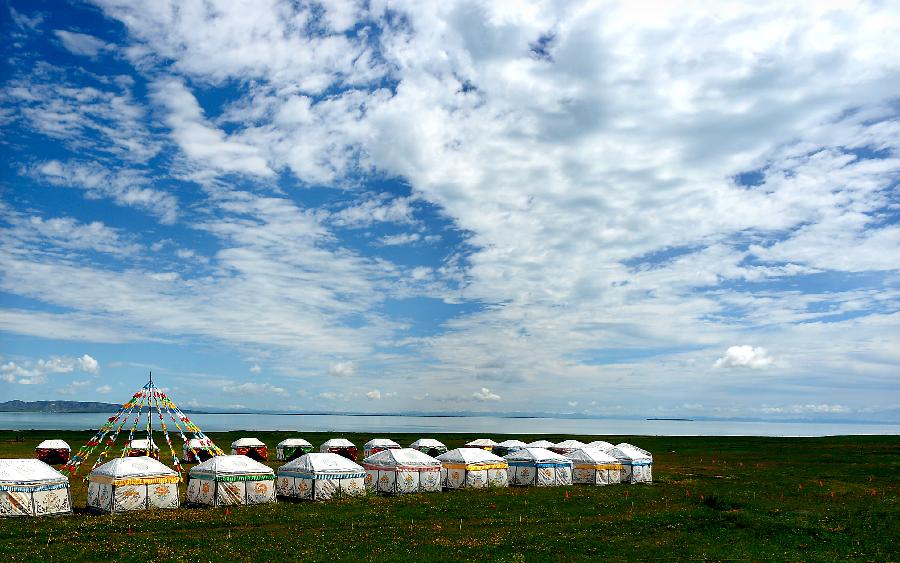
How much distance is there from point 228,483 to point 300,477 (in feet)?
18.6

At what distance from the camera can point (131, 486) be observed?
41.4m

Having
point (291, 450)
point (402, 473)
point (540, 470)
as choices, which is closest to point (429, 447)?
point (291, 450)

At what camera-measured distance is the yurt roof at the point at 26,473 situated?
3888cm

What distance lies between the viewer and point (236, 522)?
125 ft

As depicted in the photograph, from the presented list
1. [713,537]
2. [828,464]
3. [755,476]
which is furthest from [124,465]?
[828,464]

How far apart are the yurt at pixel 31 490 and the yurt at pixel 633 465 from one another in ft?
152

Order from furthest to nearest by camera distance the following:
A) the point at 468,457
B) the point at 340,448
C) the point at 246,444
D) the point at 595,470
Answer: the point at 246,444, the point at 340,448, the point at 595,470, the point at 468,457

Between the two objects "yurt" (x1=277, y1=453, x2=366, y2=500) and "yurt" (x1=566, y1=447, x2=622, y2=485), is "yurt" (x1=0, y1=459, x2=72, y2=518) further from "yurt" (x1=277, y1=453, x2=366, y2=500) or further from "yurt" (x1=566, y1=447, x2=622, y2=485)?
"yurt" (x1=566, y1=447, x2=622, y2=485)

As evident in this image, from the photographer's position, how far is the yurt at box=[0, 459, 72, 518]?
3853 cm

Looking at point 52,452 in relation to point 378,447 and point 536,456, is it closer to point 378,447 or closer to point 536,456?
point 378,447

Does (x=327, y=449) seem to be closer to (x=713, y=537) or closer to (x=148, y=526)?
(x=148, y=526)

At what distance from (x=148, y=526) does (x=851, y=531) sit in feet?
129

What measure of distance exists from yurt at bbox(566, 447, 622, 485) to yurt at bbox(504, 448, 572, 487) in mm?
1391

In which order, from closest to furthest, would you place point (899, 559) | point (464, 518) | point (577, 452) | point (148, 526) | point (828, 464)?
point (899, 559)
point (148, 526)
point (464, 518)
point (577, 452)
point (828, 464)
